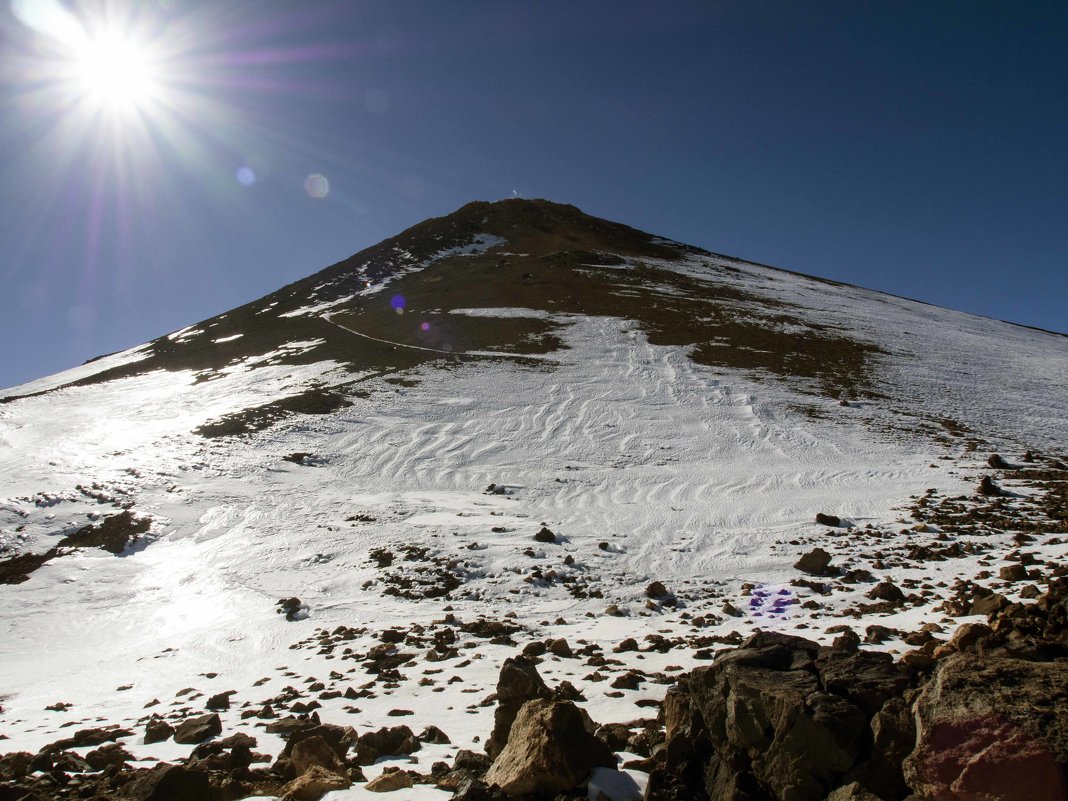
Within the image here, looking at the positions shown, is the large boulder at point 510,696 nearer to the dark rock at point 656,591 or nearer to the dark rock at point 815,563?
the dark rock at point 656,591

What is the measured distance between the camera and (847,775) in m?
4.55

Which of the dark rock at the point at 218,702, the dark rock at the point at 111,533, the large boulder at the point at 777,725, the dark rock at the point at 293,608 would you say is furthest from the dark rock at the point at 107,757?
the dark rock at the point at 111,533

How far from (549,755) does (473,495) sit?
17575 millimetres

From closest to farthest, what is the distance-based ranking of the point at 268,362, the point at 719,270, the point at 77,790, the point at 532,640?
the point at 77,790 → the point at 532,640 → the point at 268,362 → the point at 719,270

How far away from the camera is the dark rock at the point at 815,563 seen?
14539 mm

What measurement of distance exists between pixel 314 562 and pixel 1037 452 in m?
26.2

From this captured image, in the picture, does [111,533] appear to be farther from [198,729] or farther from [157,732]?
[198,729]

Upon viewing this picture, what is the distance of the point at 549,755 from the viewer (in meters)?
5.69

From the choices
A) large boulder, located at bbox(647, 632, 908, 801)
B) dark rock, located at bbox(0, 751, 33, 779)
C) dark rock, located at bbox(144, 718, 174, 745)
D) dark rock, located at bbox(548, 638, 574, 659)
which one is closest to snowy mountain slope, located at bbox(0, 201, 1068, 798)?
dark rock, located at bbox(144, 718, 174, 745)

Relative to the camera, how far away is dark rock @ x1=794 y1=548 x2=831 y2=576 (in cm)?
1454

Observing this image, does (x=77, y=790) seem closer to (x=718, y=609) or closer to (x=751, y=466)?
(x=718, y=609)

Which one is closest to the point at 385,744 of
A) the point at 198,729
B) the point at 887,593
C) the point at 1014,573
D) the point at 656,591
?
the point at 198,729

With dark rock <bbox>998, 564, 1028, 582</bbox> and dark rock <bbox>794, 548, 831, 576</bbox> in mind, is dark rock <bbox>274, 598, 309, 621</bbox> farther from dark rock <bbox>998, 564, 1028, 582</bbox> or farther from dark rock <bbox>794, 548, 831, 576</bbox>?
dark rock <bbox>998, 564, 1028, 582</bbox>

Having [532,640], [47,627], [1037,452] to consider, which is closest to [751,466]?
[1037,452]
